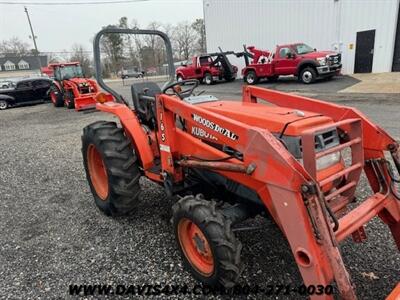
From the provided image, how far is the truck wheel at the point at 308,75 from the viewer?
14794 mm

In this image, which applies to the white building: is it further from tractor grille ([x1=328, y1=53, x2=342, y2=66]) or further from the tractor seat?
the tractor seat

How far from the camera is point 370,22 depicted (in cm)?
1614

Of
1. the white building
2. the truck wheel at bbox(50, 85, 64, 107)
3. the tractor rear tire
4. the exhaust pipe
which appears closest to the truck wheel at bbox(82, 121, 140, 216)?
the exhaust pipe

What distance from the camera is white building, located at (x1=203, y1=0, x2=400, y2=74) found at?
51.9 ft

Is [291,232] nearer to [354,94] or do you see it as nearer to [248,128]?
[248,128]

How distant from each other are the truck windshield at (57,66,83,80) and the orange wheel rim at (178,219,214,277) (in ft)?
45.4

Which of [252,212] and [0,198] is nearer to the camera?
[252,212]

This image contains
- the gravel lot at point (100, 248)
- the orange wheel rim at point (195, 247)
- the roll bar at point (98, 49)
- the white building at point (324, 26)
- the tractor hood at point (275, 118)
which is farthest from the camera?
the white building at point (324, 26)

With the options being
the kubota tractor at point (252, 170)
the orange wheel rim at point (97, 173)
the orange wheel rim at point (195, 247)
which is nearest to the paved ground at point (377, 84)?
the kubota tractor at point (252, 170)

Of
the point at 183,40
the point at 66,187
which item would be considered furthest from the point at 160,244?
the point at 183,40

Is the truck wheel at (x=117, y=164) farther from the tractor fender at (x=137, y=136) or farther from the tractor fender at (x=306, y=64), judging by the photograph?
the tractor fender at (x=306, y=64)

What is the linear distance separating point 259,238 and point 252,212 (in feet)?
2.08

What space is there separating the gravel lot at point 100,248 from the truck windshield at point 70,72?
10.5 metres

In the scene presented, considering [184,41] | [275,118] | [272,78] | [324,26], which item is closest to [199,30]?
[184,41]
